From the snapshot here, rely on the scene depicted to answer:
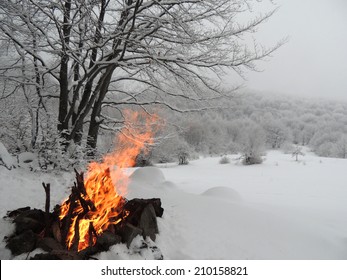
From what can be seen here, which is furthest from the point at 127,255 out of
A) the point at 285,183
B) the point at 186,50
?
the point at 285,183

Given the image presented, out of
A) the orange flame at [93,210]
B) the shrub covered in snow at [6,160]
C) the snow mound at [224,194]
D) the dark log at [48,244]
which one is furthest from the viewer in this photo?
the snow mound at [224,194]

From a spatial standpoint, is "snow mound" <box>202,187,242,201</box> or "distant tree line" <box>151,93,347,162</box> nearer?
"snow mound" <box>202,187,242,201</box>

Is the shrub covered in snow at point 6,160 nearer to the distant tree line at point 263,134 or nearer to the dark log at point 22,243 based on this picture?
the dark log at point 22,243

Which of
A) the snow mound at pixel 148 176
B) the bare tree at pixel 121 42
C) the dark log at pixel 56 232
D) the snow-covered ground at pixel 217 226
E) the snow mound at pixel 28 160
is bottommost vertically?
the snow-covered ground at pixel 217 226

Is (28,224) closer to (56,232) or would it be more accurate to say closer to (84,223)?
(56,232)

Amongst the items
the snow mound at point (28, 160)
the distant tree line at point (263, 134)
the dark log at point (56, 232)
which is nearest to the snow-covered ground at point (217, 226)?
the snow mound at point (28, 160)

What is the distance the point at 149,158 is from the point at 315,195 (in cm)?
2158

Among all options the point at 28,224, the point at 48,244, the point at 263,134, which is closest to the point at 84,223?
the point at 48,244

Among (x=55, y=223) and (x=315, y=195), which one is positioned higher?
(x=55, y=223)

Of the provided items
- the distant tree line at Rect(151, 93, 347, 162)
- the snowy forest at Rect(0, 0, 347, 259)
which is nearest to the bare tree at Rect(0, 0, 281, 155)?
the snowy forest at Rect(0, 0, 347, 259)

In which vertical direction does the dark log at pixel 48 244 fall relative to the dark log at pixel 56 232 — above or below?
below

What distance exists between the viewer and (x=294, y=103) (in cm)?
8212

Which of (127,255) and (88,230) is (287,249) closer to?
(127,255)

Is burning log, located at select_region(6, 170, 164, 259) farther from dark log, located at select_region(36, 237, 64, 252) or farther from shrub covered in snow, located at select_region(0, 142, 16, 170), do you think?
shrub covered in snow, located at select_region(0, 142, 16, 170)
